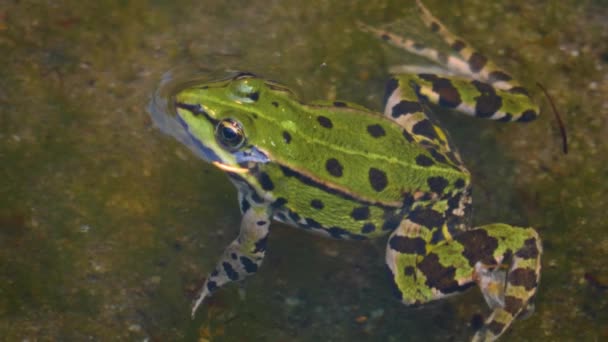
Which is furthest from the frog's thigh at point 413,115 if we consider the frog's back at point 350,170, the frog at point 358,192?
the frog's back at point 350,170

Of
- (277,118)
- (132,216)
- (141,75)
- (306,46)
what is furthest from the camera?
(306,46)

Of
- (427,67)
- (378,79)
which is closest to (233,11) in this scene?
(378,79)

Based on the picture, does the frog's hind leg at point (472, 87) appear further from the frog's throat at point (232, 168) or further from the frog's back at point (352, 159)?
the frog's throat at point (232, 168)

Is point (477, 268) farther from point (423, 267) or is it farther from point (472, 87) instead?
point (472, 87)

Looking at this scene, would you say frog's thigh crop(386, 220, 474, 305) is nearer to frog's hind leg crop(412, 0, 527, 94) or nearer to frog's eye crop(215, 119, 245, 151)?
frog's eye crop(215, 119, 245, 151)

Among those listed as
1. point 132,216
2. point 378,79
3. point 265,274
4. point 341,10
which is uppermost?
point 341,10

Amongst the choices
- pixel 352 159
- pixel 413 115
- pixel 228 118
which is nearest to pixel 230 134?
pixel 228 118

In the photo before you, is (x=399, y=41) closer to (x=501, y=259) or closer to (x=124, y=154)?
(x=501, y=259)

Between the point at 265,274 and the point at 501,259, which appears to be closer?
the point at 501,259
